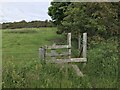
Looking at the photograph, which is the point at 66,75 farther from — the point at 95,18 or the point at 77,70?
the point at 95,18

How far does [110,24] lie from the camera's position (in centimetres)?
1175

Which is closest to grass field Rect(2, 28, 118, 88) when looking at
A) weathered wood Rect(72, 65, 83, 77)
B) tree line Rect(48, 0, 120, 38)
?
weathered wood Rect(72, 65, 83, 77)

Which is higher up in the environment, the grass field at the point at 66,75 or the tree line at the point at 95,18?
the tree line at the point at 95,18

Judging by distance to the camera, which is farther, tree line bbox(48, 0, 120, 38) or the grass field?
tree line bbox(48, 0, 120, 38)

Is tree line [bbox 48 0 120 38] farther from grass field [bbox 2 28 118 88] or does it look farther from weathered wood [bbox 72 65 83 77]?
weathered wood [bbox 72 65 83 77]

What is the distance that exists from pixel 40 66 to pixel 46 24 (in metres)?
23.0

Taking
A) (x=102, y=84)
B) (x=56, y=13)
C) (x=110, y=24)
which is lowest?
(x=102, y=84)

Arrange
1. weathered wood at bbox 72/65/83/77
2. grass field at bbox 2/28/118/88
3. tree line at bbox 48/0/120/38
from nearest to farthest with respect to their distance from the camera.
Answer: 1. grass field at bbox 2/28/118/88
2. weathered wood at bbox 72/65/83/77
3. tree line at bbox 48/0/120/38

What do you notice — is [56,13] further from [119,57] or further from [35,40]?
[119,57]

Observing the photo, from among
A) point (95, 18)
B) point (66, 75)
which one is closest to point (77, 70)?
point (66, 75)

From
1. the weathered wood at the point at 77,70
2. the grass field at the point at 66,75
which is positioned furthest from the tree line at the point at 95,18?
the weathered wood at the point at 77,70

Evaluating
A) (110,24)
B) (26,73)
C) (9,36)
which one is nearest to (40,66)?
(26,73)

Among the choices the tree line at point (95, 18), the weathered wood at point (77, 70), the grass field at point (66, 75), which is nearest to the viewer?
the grass field at point (66, 75)

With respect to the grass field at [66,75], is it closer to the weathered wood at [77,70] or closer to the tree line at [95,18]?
the weathered wood at [77,70]
